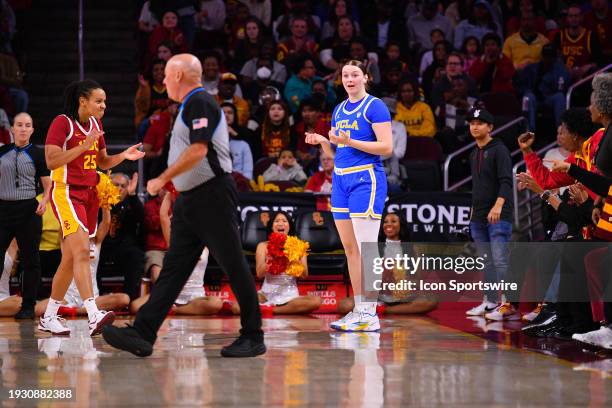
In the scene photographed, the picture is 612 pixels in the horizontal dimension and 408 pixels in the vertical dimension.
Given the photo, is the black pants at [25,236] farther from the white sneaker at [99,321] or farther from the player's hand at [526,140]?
the player's hand at [526,140]

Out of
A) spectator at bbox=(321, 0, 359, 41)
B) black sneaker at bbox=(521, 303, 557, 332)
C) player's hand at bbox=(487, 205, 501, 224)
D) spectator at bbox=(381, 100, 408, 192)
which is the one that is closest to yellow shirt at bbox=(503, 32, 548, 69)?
spectator at bbox=(321, 0, 359, 41)

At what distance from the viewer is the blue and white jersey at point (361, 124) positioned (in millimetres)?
7965

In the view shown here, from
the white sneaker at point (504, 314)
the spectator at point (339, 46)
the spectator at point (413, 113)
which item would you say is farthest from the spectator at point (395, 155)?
the white sneaker at point (504, 314)

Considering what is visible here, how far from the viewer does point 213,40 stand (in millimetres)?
15055

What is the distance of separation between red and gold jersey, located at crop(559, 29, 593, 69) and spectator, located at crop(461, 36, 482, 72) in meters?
1.24

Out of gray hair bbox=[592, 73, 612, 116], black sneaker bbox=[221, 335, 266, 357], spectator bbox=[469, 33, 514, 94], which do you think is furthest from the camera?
spectator bbox=[469, 33, 514, 94]

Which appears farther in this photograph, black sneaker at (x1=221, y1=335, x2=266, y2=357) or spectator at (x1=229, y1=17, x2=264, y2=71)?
spectator at (x1=229, y1=17, x2=264, y2=71)

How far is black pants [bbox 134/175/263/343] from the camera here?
6180 millimetres

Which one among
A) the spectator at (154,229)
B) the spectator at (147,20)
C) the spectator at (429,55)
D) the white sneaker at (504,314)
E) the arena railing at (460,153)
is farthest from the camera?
the spectator at (147,20)

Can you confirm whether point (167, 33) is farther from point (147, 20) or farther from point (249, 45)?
point (249, 45)

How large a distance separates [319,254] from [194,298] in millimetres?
1561

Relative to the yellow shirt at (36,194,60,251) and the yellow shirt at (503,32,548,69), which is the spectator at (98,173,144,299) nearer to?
the yellow shirt at (36,194,60,251)

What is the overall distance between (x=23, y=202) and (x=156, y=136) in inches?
117

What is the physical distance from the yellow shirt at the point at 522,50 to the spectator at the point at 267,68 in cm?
336
